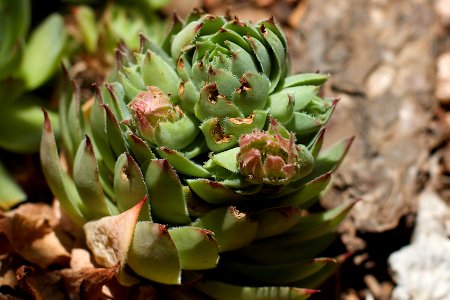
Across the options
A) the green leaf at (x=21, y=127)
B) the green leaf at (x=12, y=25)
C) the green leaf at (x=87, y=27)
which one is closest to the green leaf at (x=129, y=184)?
the green leaf at (x=21, y=127)

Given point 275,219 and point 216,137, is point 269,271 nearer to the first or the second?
point 275,219

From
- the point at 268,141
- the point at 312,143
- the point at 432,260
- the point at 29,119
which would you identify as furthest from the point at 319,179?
the point at 29,119

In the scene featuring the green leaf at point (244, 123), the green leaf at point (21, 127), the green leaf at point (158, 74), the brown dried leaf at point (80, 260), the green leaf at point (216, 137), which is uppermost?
the green leaf at point (158, 74)

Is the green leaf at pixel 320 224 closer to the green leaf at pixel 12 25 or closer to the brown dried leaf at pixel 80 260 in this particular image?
the brown dried leaf at pixel 80 260

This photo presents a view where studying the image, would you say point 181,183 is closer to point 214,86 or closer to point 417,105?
point 214,86

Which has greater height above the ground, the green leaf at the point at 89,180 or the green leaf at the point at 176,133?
the green leaf at the point at 176,133

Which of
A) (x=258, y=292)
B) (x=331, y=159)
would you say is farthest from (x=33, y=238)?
(x=331, y=159)

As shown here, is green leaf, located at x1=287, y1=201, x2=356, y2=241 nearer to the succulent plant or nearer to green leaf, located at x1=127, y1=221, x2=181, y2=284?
the succulent plant
